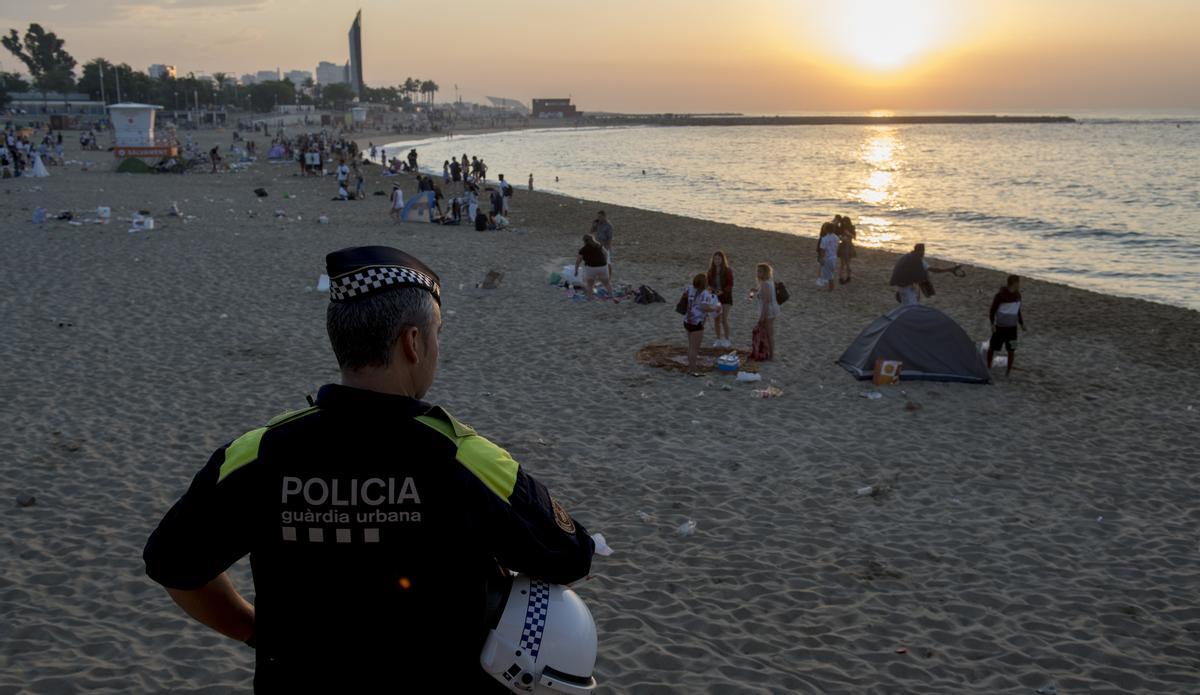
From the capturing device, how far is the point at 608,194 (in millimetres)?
49812

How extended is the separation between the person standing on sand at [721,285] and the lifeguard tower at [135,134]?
126 ft

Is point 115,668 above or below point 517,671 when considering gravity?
below

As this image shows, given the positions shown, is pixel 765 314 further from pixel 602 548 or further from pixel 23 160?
pixel 23 160

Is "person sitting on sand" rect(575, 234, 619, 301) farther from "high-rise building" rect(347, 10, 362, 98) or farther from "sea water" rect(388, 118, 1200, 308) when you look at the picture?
"high-rise building" rect(347, 10, 362, 98)

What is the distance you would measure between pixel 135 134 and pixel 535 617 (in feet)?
160

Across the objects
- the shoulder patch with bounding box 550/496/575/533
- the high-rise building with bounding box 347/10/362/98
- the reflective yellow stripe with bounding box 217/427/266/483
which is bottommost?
the shoulder patch with bounding box 550/496/575/533

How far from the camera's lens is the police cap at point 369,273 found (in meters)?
1.83

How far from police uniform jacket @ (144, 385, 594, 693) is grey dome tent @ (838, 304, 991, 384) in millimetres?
10413

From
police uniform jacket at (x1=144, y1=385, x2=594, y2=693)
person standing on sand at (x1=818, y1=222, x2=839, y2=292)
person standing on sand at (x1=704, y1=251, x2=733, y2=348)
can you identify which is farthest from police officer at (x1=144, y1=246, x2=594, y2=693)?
person standing on sand at (x1=818, y1=222, x2=839, y2=292)

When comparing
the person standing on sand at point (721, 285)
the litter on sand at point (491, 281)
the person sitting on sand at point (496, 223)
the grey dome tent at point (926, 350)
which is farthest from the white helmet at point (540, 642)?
the person sitting on sand at point (496, 223)

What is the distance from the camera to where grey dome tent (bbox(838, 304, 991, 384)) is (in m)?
11.5

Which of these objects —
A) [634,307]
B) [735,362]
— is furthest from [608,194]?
[735,362]

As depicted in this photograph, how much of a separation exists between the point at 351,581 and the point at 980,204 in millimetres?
52026

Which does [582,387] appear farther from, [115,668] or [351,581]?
[351,581]
